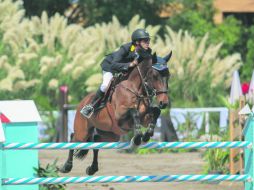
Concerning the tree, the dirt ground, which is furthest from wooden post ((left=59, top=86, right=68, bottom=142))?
the tree

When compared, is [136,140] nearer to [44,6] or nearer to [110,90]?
[110,90]

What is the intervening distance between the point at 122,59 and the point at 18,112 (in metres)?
1.81

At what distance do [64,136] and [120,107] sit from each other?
11.6 metres

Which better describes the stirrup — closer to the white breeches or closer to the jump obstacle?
the white breeches

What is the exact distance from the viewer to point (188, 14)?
3531cm

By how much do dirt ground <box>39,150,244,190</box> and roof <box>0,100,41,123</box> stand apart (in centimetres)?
291

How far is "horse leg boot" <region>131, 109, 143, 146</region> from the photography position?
8.91 meters

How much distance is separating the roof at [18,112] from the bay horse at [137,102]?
1181 millimetres

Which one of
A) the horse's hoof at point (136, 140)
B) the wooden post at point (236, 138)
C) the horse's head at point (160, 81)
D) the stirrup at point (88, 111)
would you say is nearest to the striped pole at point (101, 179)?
the horse's hoof at point (136, 140)

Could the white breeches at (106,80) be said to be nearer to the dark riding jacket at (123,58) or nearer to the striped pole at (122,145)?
the dark riding jacket at (123,58)

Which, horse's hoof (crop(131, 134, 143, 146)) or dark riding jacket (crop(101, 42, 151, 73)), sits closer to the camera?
Answer: horse's hoof (crop(131, 134, 143, 146))

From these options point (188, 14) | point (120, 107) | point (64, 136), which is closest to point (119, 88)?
point (120, 107)

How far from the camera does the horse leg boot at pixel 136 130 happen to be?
8.91 metres

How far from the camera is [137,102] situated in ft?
32.3
